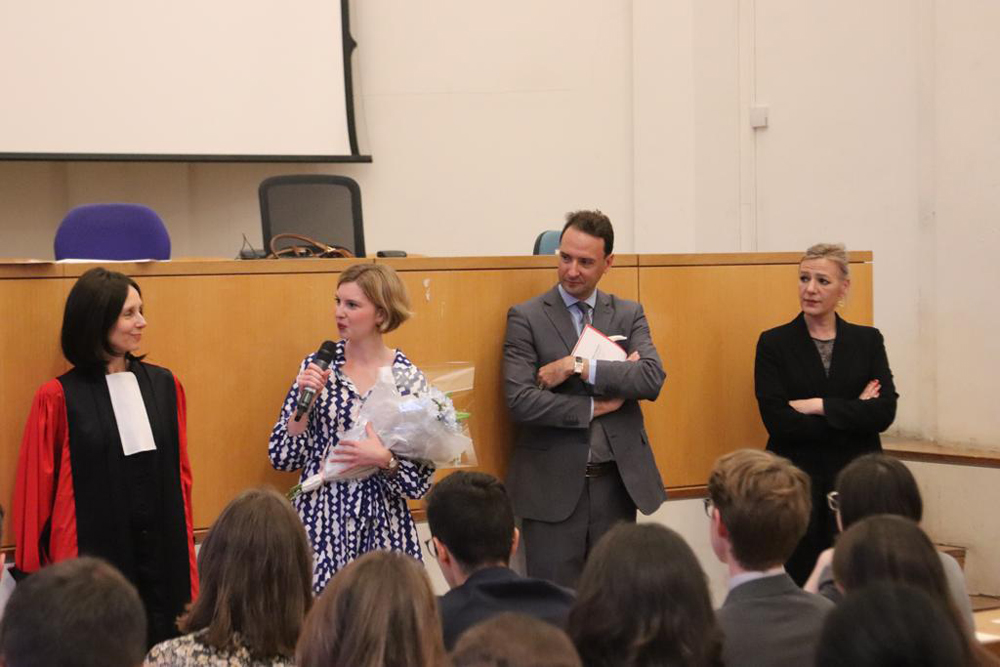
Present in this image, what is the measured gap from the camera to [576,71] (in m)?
7.57

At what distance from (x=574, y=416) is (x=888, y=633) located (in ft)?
7.75

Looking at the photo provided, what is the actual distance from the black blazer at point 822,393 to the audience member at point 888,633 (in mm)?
2664

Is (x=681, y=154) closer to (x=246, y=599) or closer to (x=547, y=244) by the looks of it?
(x=547, y=244)

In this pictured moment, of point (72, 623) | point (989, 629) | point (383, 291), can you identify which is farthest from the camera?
point (383, 291)

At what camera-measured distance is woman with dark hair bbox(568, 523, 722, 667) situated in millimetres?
1824

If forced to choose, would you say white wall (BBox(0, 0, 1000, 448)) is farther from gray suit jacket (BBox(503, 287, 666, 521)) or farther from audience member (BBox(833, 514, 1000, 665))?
audience member (BBox(833, 514, 1000, 665))

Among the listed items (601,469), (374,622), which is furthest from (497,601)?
Result: (601,469)

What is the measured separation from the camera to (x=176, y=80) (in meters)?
6.87

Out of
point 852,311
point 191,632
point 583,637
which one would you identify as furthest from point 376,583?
point 852,311

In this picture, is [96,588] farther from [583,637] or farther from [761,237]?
[761,237]

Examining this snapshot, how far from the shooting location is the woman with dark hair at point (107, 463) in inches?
125

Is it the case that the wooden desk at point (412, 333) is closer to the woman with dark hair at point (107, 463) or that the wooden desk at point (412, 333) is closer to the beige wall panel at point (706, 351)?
the beige wall panel at point (706, 351)

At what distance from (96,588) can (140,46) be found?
5.75 metres

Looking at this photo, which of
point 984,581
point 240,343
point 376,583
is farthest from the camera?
point 984,581
